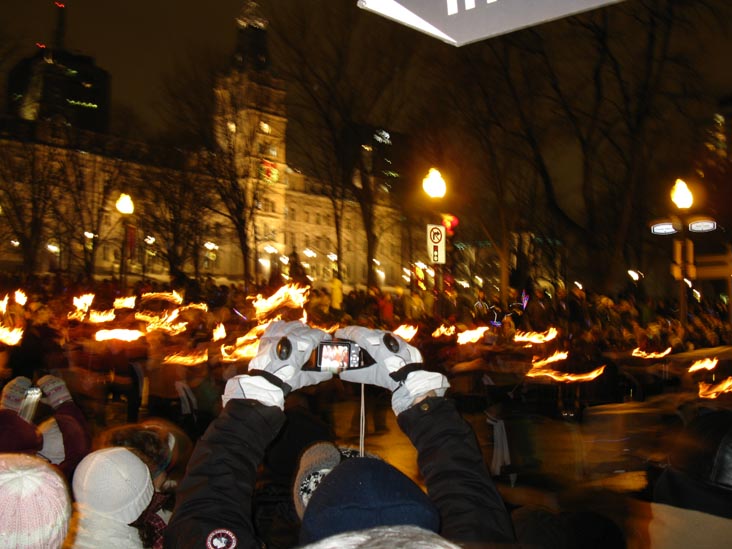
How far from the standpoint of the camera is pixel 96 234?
38.9m

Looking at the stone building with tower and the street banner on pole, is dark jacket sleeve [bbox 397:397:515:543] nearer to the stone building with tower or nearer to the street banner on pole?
the street banner on pole

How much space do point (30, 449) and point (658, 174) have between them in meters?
25.0

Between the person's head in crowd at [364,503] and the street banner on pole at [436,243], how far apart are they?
46.6ft

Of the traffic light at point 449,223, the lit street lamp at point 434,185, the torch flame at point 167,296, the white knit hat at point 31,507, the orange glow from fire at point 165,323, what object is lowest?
the white knit hat at point 31,507

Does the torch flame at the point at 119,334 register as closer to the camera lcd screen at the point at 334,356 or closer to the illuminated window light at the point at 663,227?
the illuminated window light at the point at 663,227

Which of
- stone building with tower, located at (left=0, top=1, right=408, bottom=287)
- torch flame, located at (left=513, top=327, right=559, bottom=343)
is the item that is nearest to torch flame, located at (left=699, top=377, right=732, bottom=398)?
torch flame, located at (left=513, top=327, right=559, bottom=343)

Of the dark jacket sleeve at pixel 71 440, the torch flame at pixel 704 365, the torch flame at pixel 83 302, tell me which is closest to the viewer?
the dark jacket sleeve at pixel 71 440

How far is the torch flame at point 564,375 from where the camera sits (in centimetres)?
1278

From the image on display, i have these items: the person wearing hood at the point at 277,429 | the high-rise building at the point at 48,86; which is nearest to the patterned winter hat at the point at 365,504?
the person wearing hood at the point at 277,429

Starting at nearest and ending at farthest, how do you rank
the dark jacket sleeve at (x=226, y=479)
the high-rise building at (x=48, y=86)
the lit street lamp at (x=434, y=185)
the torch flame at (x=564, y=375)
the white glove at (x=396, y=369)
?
the dark jacket sleeve at (x=226, y=479)
the white glove at (x=396, y=369)
the torch flame at (x=564, y=375)
the lit street lamp at (x=434, y=185)
the high-rise building at (x=48, y=86)

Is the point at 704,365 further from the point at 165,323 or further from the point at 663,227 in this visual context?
the point at 165,323

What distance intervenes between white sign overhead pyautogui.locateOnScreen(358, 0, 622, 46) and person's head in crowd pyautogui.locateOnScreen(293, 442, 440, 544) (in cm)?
119

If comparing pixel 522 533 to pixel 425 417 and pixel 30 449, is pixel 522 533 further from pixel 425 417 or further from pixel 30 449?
pixel 30 449

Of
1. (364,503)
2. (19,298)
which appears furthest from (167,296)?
(364,503)
